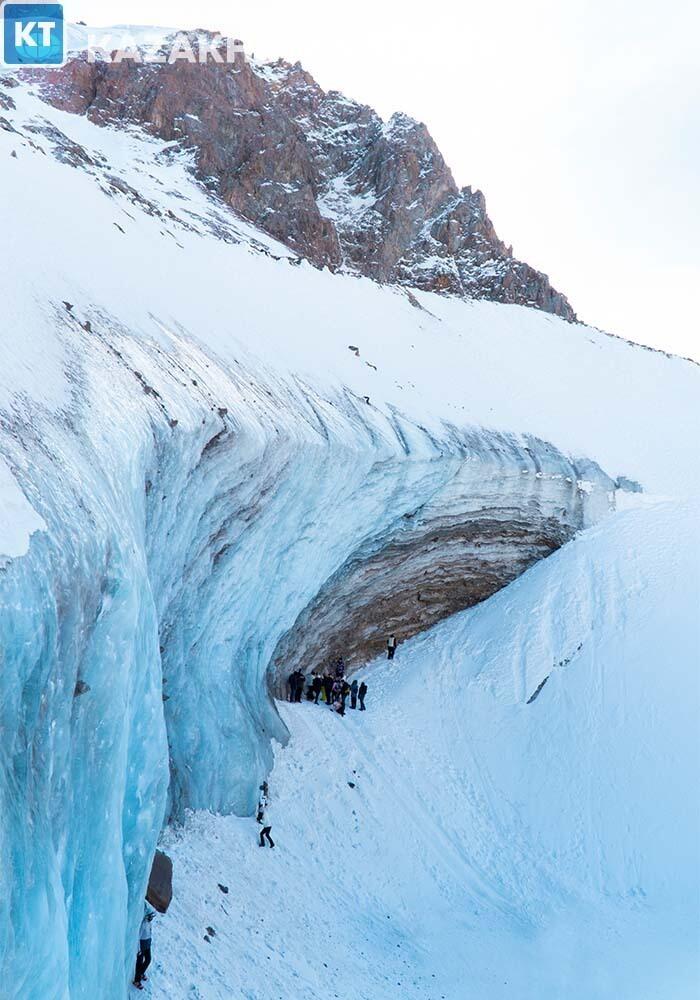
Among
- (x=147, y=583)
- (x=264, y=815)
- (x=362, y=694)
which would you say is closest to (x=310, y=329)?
(x=362, y=694)

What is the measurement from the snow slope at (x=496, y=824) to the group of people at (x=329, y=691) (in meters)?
0.58

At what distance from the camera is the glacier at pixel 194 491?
5859mm

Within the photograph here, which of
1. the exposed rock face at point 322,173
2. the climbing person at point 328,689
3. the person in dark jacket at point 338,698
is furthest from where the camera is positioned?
the exposed rock face at point 322,173

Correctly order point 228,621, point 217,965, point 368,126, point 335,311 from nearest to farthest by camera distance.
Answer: point 217,965
point 228,621
point 335,311
point 368,126

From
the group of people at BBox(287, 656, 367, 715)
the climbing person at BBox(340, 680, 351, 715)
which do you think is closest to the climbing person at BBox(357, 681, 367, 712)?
the group of people at BBox(287, 656, 367, 715)

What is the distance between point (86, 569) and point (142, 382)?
4.67 metres

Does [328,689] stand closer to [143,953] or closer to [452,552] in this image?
[452,552]

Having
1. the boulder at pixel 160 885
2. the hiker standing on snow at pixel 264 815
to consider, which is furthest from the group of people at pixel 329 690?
the boulder at pixel 160 885

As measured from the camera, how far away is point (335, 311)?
2380cm

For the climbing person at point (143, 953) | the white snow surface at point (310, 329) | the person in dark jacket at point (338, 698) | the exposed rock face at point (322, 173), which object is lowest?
the climbing person at point (143, 953)

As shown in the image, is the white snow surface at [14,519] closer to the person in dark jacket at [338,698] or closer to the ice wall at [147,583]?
the ice wall at [147,583]

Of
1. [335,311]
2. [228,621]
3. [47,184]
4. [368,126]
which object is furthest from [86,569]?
[368,126]

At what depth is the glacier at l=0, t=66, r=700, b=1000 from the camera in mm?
5859

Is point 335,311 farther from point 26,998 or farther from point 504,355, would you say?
point 26,998
